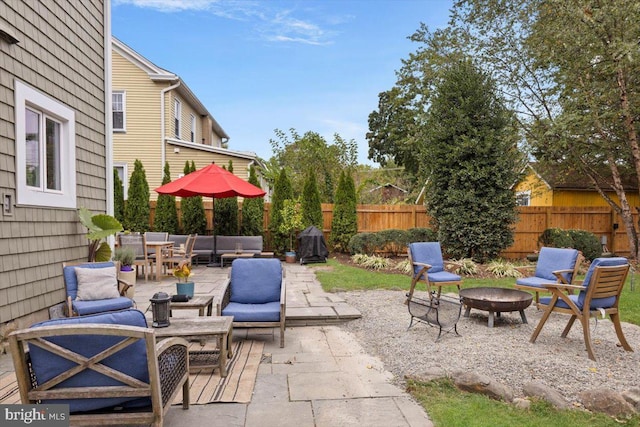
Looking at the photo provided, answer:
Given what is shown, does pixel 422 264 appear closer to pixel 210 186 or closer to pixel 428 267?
pixel 428 267

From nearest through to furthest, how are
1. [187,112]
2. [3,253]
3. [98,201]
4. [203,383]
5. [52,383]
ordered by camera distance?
[52,383] → [203,383] → [3,253] → [98,201] → [187,112]

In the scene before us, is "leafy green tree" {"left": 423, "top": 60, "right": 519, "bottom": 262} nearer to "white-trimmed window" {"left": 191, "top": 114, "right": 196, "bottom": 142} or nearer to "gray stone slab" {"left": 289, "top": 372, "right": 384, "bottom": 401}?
"gray stone slab" {"left": 289, "top": 372, "right": 384, "bottom": 401}

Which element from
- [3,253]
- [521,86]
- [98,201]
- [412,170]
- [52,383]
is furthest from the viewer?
[412,170]

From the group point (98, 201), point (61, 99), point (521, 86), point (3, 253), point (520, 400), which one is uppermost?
point (521, 86)

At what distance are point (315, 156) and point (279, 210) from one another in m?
6.29

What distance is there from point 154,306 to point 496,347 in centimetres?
350

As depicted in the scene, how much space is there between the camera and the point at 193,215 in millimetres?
11977

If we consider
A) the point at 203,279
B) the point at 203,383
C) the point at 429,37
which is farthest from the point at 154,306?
the point at 429,37

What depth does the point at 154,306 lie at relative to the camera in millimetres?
3541

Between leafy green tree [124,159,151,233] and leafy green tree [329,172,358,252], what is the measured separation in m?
5.70

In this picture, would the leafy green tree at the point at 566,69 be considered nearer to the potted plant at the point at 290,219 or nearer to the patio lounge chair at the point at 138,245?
the potted plant at the point at 290,219

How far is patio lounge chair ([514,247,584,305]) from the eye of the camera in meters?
5.83

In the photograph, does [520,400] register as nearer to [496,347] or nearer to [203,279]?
[496,347]

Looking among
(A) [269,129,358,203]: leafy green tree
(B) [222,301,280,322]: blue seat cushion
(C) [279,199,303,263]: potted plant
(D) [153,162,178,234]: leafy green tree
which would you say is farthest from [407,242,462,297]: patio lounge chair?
(A) [269,129,358,203]: leafy green tree
